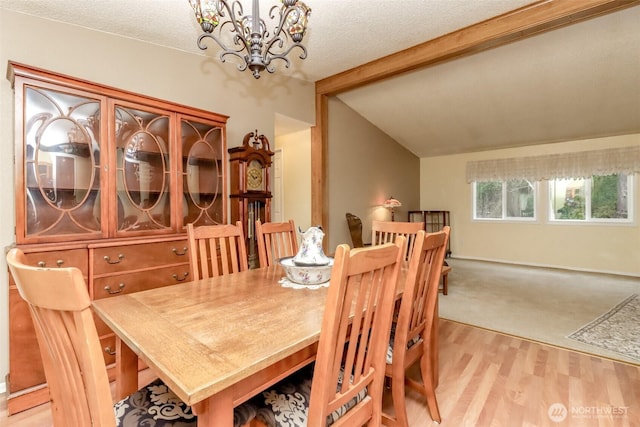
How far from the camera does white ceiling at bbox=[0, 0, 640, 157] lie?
2281 mm

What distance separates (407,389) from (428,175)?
18.5 feet

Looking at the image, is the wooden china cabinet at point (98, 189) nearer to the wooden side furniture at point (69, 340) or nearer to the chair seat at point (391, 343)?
the wooden side furniture at point (69, 340)

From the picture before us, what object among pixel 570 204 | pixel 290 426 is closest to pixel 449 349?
pixel 290 426

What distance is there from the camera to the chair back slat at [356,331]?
0.89m

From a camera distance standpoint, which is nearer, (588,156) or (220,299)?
(220,299)

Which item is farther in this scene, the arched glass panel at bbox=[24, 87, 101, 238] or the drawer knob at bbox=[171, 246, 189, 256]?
the drawer knob at bbox=[171, 246, 189, 256]

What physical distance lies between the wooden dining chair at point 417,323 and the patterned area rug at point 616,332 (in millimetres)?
1866

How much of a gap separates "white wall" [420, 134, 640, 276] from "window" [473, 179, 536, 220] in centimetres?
15

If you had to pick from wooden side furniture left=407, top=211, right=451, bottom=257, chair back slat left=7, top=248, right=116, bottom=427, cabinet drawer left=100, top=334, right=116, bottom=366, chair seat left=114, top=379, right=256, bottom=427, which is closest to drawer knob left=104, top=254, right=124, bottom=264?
cabinet drawer left=100, top=334, right=116, bottom=366

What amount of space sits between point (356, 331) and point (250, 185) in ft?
7.15

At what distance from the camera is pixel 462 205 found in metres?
6.45

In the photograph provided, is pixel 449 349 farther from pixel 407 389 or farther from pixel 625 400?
pixel 625 400

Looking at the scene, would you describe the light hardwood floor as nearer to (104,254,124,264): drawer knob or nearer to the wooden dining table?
Result: (104,254,124,264): drawer knob

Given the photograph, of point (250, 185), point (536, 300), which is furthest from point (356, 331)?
point (536, 300)
